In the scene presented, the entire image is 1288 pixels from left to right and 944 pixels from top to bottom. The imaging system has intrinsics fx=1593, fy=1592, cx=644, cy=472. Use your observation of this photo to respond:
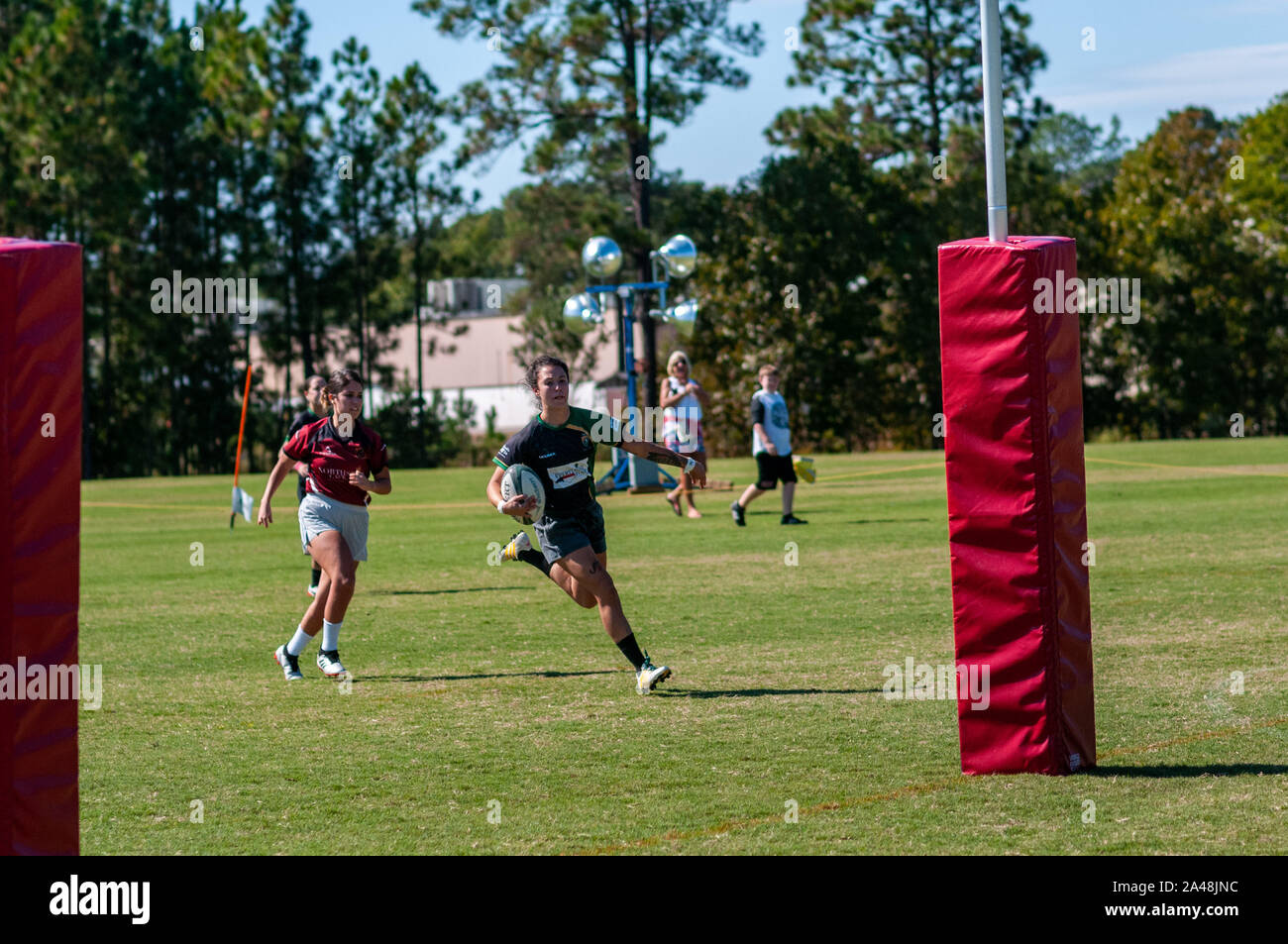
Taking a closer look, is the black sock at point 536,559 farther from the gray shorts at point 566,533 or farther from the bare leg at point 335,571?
the bare leg at point 335,571

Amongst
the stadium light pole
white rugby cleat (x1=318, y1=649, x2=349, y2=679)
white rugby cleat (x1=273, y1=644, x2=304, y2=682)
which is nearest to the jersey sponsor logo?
white rugby cleat (x1=318, y1=649, x2=349, y2=679)

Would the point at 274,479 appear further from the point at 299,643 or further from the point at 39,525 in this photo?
the point at 39,525

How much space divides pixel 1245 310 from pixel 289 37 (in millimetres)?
31025

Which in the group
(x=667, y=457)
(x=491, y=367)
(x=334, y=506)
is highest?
(x=491, y=367)

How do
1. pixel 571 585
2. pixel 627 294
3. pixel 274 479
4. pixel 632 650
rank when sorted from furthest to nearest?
pixel 627 294
pixel 274 479
pixel 571 585
pixel 632 650

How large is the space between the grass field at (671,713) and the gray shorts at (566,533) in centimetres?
87

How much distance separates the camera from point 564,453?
958 cm

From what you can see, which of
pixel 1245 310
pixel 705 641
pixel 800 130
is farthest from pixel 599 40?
pixel 705 641

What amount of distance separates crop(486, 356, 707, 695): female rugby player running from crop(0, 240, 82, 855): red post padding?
411 cm

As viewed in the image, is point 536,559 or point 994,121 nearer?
point 994,121

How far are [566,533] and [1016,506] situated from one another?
342cm

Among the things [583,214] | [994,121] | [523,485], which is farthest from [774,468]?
[583,214]

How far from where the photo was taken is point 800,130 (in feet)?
166
